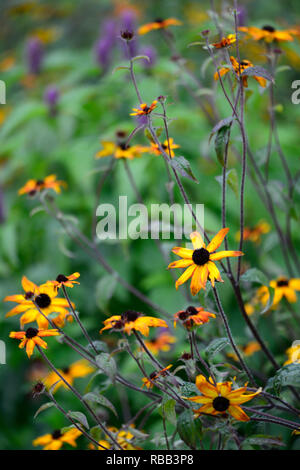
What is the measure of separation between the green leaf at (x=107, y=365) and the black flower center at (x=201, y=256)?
5.6 inches

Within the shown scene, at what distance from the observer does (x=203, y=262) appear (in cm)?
54

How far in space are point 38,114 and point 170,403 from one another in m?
1.23

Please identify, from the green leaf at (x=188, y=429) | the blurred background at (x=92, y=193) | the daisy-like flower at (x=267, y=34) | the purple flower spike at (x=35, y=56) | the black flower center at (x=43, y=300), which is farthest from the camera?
the purple flower spike at (x=35, y=56)

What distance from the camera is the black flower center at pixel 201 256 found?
0.54 metres

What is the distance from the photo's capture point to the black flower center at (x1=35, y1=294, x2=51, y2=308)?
0.62 m

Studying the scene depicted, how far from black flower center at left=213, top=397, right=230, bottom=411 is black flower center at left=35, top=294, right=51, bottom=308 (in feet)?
0.80

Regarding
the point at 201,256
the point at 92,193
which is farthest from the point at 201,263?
the point at 92,193

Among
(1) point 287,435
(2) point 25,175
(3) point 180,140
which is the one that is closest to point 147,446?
(1) point 287,435

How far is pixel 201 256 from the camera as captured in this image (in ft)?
1.78

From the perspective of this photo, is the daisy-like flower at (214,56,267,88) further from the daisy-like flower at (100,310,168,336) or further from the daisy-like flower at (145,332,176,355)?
the daisy-like flower at (145,332,176,355)

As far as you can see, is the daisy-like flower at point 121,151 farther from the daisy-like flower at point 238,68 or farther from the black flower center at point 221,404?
the black flower center at point 221,404

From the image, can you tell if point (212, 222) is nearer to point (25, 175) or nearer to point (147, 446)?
point (147, 446)

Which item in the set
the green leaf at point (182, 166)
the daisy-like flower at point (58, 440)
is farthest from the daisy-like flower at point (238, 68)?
the daisy-like flower at point (58, 440)

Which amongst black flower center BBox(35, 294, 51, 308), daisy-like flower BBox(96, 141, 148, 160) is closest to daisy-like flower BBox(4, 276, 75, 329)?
black flower center BBox(35, 294, 51, 308)
